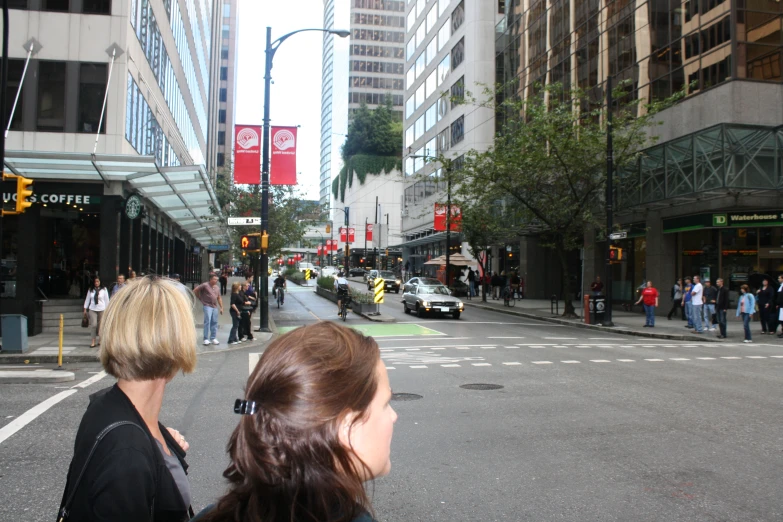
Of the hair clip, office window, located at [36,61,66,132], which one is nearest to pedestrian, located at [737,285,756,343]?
the hair clip

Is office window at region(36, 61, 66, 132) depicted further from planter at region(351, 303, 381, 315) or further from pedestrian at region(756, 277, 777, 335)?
pedestrian at region(756, 277, 777, 335)

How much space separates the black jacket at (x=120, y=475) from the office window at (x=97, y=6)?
68.5 feet

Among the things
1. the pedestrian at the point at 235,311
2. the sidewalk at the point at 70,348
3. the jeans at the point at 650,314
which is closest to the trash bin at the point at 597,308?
the jeans at the point at 650,314

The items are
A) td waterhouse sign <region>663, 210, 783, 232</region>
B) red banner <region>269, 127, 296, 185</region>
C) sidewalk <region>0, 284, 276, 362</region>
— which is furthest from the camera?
td waterhouse sign <region>663, 210, 783, 232</region>

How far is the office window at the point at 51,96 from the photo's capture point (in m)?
19.1

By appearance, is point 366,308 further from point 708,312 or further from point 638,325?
point 708,312

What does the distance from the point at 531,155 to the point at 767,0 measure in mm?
10598

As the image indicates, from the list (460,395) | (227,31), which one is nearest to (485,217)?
(460,395)

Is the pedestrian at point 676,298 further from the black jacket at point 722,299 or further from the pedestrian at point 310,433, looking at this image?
the pedestrian at point 310,433

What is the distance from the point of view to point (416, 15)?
6819 centimetres

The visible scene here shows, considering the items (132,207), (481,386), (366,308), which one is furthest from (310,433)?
(366,308)

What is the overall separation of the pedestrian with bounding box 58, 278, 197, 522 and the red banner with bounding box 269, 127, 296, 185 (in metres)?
17.4

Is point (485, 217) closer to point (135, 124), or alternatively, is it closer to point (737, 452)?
point (135, 124)

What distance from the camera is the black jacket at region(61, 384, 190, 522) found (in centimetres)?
177
